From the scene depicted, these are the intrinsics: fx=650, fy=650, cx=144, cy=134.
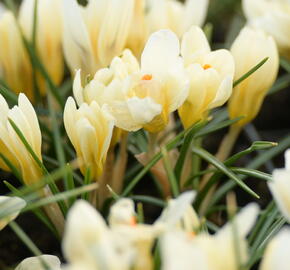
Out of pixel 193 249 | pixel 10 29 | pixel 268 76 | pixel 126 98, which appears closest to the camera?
pixel 193 249

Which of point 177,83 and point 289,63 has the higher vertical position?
point 177,83

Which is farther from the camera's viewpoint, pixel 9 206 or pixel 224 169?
pixel 224 169

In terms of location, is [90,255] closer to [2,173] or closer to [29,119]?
[29,119]

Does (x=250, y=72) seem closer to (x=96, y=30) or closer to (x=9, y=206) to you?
(x=96, y=30)

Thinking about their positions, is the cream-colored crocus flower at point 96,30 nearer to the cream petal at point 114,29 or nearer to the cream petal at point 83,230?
the cream petal at point 114,29

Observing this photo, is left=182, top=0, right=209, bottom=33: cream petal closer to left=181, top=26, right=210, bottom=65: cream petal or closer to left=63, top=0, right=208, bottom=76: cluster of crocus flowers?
left=63, top=0, right=208, bottom=76: cluster of crocus flowers

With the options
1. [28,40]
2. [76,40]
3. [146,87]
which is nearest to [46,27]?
[28,40]

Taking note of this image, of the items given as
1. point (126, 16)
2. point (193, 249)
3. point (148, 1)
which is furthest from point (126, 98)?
point (148, 1)
